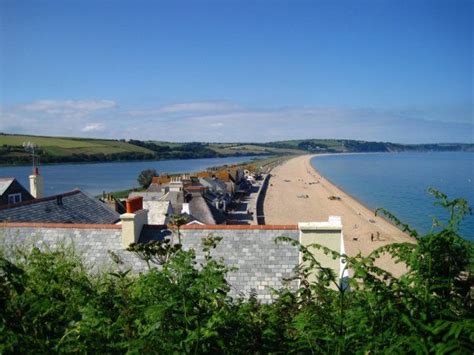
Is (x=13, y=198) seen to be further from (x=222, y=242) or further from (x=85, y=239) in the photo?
(x=222, y=242)

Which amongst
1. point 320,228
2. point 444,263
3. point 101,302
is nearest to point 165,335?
point 101,302

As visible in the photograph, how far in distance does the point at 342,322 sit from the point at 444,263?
930 mm

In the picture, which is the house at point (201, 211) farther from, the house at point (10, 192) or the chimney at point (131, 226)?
the chimney at point (131, 226)

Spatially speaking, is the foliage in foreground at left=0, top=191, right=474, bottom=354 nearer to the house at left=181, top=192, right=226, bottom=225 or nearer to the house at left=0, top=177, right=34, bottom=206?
the house at left=0, top=177, right=34, bottom=206

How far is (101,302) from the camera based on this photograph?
3.70m

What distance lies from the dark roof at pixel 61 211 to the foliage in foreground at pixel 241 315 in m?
10.9

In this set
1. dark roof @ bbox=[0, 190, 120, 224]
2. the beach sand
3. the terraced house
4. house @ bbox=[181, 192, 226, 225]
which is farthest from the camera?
the beach sand

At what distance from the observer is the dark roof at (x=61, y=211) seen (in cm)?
1444

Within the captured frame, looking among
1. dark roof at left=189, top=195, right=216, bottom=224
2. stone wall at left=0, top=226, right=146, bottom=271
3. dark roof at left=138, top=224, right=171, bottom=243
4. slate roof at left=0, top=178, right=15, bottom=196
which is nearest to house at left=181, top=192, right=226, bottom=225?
dark roof at left=189, top=195, right=216, bottom=224

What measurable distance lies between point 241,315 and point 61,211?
580 inches

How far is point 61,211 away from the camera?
16.5 m

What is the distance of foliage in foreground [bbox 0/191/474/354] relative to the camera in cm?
292

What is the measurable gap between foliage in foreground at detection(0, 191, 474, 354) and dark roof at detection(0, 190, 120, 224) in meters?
10.9

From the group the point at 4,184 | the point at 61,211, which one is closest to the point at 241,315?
the point at 61,211
